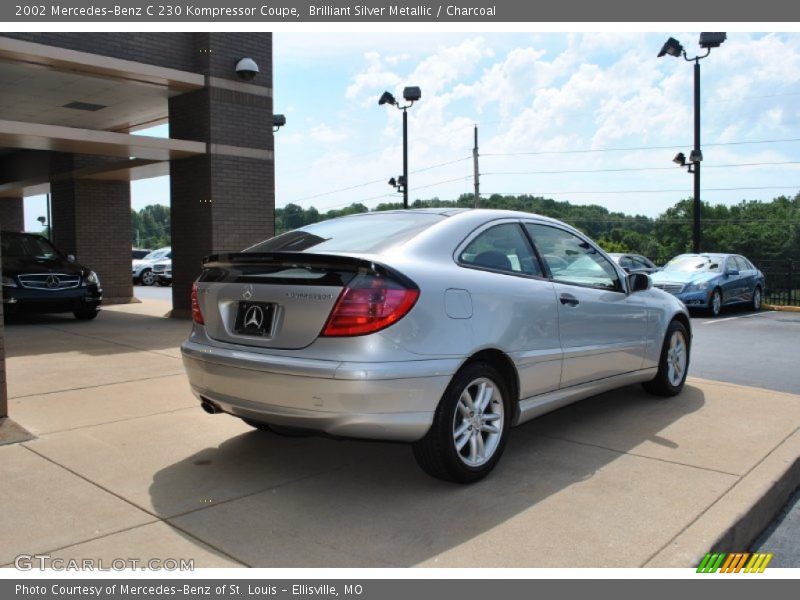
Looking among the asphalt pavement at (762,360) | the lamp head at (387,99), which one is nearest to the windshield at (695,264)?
the asphalt pavement at (762,360)

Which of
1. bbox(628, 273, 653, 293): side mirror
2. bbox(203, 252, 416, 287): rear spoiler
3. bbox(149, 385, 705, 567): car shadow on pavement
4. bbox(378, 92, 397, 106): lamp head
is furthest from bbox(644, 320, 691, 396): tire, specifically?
bbox(378, 92, 397, 106): lamp head

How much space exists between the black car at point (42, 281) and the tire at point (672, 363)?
30.4ft

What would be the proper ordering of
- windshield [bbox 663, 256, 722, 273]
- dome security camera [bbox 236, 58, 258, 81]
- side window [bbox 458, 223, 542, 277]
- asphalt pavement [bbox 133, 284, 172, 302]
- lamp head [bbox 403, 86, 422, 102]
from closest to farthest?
side window [bbox 458, 223, 542, 277], dome security camera [bbox 236, 58, 258, 81], windshield [bbox 663, 256, 722, 273], asphalt pavement [bbox 133, 284, 172, 302], lamp head [bbox 403, 86, 422, 102]

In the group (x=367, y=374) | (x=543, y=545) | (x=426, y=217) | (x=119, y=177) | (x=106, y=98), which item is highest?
(x=106, y=98)

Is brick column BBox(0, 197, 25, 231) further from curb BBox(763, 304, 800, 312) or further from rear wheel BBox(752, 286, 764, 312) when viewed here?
curb BBox(763, 304, 800, 312)

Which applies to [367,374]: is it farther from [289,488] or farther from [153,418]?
[153,418]

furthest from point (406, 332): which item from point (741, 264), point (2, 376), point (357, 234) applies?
point (741, 264)

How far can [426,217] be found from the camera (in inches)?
177

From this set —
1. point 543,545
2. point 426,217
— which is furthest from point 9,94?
point 543,545

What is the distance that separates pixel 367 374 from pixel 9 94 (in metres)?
13.2

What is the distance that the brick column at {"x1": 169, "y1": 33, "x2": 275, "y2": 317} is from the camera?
11695 mm

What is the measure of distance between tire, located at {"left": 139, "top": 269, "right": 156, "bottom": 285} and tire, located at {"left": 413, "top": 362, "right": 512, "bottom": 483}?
26307mm

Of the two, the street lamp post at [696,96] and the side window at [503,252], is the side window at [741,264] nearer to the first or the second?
the street lamp post at [696,96]

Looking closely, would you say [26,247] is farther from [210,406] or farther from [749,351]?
[749,351]
